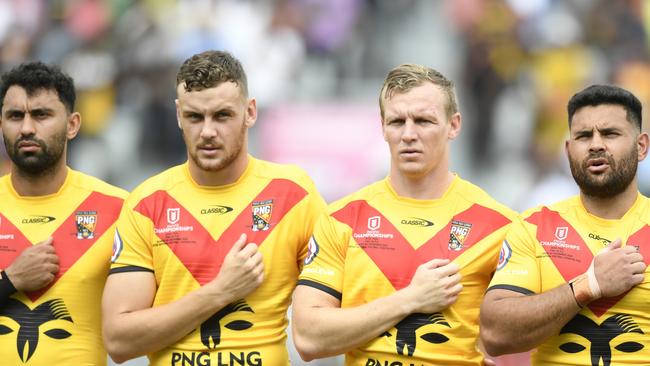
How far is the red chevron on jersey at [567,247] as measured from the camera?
Answer: 223 inches

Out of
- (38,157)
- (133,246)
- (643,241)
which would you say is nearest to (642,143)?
(643,241)

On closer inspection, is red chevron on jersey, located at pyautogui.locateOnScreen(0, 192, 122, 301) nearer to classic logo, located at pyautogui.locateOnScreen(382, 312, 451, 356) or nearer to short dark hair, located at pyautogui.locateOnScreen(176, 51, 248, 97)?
short dark hair, located at pyautogui.locateOnScreen(176, 51, 248, 97)

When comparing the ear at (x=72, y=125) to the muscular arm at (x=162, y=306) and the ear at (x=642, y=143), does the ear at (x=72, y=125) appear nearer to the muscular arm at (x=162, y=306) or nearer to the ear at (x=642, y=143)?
the muscular arm at (x=162, y=306)

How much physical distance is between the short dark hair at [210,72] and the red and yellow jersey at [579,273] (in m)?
1.76

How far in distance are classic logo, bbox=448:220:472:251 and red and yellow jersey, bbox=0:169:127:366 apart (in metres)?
2.04

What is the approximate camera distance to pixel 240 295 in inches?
237

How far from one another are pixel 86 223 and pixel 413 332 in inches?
82.9

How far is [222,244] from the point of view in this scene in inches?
244

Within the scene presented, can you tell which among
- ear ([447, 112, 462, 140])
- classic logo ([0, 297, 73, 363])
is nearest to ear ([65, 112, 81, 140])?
classic logo ([0, 297, 73, 363])

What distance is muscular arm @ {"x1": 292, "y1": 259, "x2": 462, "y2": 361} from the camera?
18.8ft

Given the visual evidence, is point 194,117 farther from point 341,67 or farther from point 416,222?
point 341,67

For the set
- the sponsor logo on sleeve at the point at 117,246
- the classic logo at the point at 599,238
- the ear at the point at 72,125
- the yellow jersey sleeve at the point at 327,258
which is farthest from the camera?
the ear at the point at 72,125

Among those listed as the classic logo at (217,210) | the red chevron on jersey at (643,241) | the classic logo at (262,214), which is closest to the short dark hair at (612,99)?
the red chevron on jersey at (643,241)

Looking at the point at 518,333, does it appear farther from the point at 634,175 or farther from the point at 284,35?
the point at 284,35
